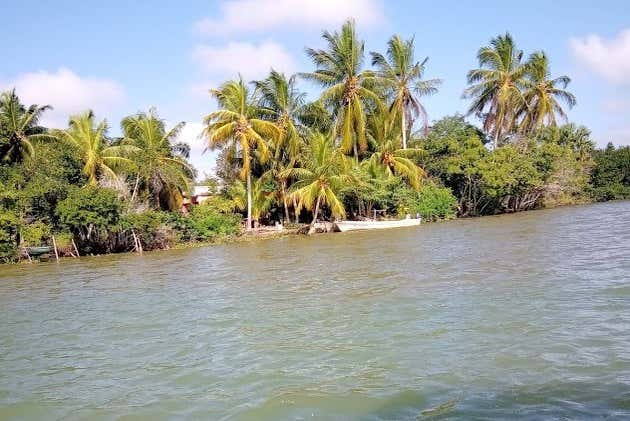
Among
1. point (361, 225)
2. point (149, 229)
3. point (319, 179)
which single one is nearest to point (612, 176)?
point (361, 225)

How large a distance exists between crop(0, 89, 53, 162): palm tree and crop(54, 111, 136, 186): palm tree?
1.86 m

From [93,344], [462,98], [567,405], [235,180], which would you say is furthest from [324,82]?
[567,405]

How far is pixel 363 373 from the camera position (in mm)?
6258

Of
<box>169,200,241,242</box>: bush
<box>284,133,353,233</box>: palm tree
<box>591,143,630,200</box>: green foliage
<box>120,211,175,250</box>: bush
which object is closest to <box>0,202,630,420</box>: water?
<box>120,211,175,250</box>: bush

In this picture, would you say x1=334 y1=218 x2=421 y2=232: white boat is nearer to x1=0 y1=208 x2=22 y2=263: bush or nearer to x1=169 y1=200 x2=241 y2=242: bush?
x1=169 y1=200 x2=241 y2=242: bush

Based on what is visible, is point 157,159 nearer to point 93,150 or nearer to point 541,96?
point 93,150

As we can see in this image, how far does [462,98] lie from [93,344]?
3569cm

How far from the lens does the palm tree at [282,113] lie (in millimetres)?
31312

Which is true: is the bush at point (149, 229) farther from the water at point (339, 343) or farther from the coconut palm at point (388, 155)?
the coconut palm at point (388, 155)

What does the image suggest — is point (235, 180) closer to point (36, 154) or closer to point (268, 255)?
point (36, 154)

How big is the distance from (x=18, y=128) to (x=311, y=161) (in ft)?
51.2

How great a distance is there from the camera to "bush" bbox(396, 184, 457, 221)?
3350cm

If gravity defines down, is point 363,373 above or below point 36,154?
below

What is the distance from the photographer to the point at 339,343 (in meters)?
7.55
